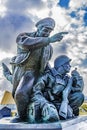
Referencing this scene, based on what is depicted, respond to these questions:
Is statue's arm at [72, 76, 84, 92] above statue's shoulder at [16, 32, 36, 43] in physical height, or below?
below

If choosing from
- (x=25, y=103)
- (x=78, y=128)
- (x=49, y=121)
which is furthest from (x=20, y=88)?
(x=78, y=128)

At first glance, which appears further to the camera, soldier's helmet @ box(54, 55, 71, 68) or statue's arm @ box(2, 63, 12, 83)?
statue's arm @ box(2, 63, 12, 83)

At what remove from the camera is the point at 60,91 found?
5910 mm

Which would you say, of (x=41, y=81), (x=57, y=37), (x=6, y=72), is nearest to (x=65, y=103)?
(x=41, y=81)

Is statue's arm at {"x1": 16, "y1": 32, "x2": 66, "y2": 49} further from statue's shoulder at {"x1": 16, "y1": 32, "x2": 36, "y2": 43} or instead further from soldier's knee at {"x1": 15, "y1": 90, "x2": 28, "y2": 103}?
soldier's knee at {"x1": 15, "y1": 90, "x2": 28, "y2": 103}

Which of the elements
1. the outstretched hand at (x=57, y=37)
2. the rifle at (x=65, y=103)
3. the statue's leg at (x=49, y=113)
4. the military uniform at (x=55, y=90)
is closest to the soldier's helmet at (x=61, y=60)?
the military uniform at (x=55, y=90)

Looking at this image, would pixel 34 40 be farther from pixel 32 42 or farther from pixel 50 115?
pixel 50 115

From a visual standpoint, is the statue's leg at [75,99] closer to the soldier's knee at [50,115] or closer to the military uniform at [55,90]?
the military uniform at [55,90]

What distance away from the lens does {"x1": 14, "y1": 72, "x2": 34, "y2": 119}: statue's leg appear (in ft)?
18.2

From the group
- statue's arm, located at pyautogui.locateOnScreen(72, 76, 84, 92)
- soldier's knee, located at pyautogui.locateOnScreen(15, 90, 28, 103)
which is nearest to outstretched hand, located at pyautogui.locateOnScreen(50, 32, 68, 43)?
soldier's knee, located at pyautogui.locateOnScreen(15, 90, 28, 103)

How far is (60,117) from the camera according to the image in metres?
5.54

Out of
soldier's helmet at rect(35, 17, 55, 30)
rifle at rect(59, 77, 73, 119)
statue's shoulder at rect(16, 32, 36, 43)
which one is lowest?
rifle at rect(59, 77, 73, 119)

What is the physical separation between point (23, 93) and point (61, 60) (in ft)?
3.17

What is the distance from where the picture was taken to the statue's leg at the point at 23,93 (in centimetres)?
556
